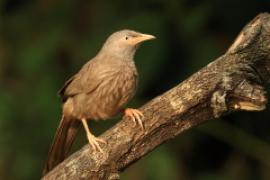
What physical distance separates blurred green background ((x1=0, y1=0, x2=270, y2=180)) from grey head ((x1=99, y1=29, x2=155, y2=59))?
95cm

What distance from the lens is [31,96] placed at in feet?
23.1

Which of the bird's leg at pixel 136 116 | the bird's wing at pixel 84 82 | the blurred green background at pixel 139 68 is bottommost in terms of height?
the blurred green background at pixel 139 68

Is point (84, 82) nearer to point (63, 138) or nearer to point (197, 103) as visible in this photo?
point (63, 138)

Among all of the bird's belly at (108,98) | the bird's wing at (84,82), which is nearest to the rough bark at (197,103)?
the bird's belly at (108,98)

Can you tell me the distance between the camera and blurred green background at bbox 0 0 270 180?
6863 millimetres

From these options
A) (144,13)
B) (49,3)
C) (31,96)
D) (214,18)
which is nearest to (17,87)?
(31,96)

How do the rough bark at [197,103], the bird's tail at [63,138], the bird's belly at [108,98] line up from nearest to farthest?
the rough bark at [197,103] < the bird's belly at [108,98] < the bird's tail at [63,138]

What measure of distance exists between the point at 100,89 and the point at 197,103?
2.98 feet

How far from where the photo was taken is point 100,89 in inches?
214

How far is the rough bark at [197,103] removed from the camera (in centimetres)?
462

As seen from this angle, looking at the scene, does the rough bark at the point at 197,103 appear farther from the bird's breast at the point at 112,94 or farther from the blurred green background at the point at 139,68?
the blurred green background at the point at 139,68

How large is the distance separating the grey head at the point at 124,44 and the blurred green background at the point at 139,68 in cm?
95

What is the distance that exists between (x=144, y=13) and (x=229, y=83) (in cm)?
246

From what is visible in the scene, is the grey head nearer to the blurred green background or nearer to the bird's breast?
the bird's breast
